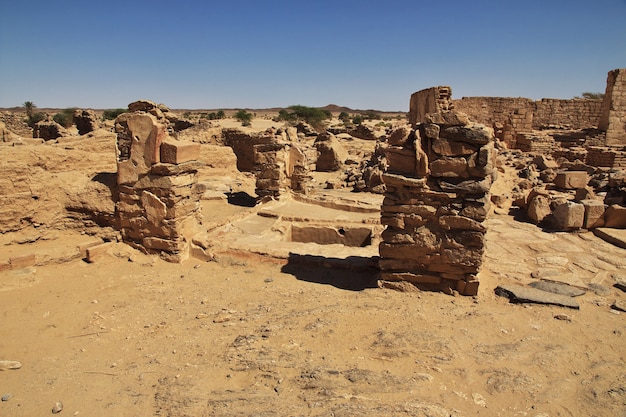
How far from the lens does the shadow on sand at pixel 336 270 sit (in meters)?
5.48

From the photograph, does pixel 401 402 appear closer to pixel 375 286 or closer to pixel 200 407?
pixel 200 407

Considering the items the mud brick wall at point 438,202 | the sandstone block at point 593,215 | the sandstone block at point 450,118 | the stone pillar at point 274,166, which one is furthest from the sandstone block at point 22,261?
the sandstone block at point 593,215

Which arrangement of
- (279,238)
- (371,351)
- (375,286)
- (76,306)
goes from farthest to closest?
1. (279,238)
2. (375,286)
3. (76,306)
4. (371,351)

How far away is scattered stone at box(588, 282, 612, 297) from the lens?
4.82 meters

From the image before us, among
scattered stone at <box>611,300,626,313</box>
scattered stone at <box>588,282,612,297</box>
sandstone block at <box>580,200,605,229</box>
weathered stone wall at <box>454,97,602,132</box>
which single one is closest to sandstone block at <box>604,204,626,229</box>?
sandstone block at <box>580,200,605,229</box>

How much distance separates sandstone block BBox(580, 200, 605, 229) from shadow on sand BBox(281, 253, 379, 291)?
14.3ft

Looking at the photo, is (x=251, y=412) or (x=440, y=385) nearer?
(x=251, y=412)

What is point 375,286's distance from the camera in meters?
5.18

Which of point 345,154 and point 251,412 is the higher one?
point 345,154

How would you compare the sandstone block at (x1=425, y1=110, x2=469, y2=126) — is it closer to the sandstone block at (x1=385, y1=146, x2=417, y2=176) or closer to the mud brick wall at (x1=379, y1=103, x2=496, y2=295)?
the mud brick wall at (x1=379, y1=103, x2=496, y2=295)

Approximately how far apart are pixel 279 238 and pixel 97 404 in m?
5.08

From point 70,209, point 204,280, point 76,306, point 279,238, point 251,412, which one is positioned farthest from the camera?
point 279,238

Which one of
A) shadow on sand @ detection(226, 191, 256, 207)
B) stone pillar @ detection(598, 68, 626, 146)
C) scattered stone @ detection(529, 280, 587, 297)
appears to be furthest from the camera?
stone pillar @ detection(598, 68, 626, 146)

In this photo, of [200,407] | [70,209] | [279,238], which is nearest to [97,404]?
[200,407]
